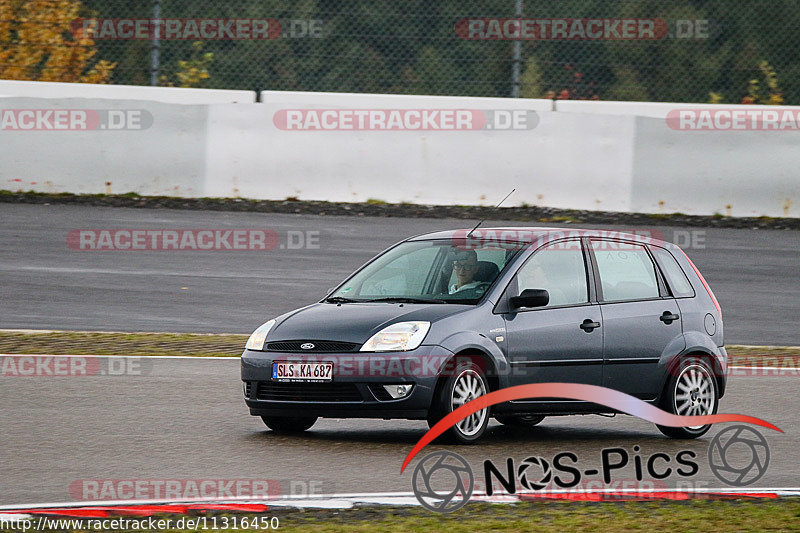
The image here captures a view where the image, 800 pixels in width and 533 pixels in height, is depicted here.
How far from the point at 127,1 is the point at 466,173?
329 inches

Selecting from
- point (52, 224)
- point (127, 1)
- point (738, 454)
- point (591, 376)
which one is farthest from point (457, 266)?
point (127, 1)

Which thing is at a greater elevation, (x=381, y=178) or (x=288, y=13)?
(x=288, y=13)

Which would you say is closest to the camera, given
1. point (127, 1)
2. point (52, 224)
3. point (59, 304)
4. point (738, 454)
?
point (738, 454)

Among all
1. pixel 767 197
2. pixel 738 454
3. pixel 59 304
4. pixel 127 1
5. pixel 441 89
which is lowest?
pixel 738 454

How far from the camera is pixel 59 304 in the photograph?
15148 millimetres

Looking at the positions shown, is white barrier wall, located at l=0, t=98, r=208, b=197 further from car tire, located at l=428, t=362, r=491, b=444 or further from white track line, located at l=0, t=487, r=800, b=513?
white track line, located at l=0, t=487, r=800, b=513

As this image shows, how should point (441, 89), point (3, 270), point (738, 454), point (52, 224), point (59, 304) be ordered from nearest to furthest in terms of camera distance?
point (738, 454), point (59, 304), point (3, 270), point (52, 224), point (441, 89)

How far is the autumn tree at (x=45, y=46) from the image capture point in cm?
2452

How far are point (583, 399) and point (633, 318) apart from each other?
729 mm

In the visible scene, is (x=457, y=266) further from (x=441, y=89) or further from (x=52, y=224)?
(x=441, y=89)

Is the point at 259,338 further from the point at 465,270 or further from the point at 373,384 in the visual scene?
the point at 465,270

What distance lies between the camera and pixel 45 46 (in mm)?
25484

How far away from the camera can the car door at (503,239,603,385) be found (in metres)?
9.29

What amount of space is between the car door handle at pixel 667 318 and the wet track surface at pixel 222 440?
784 millimetres
